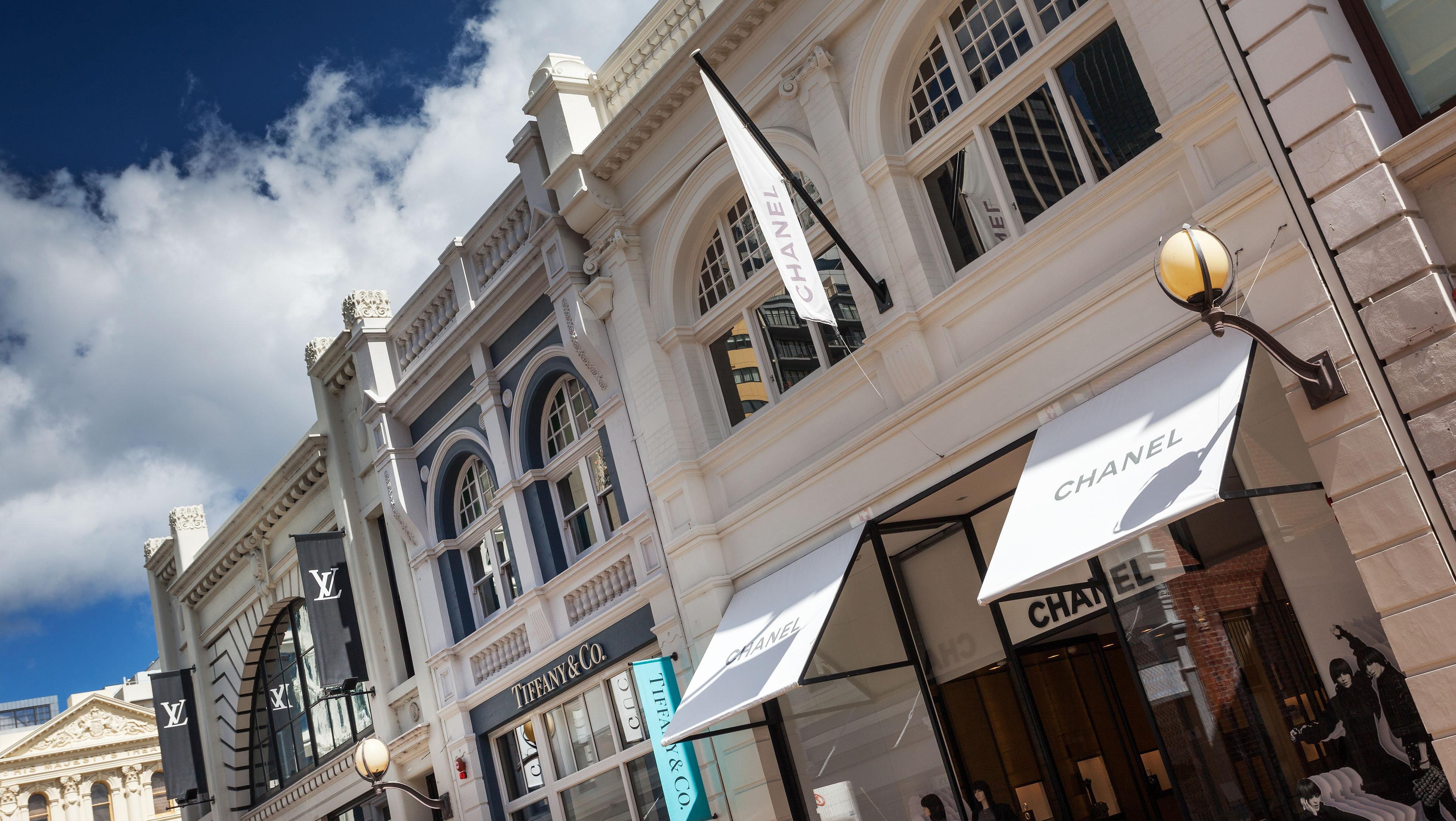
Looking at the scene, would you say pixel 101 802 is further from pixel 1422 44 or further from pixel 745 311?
pixel 1422 44

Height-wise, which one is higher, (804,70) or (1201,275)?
(804,70)

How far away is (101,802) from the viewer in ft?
164

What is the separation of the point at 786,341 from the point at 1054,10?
14.3ft

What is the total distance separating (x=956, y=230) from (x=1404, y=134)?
4001 millimetres

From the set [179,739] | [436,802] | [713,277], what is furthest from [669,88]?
[179,739]

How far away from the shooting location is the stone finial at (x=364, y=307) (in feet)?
64.0

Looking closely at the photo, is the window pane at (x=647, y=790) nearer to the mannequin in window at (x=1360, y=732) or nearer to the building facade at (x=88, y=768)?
the mannequin in window at (x=1360, y=732)

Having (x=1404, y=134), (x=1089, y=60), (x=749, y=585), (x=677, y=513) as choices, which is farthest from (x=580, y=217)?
(x=1404, y=134)

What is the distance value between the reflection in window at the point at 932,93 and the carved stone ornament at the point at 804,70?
3.17ft

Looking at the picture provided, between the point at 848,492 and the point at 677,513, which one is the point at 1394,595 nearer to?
the point at 848,492

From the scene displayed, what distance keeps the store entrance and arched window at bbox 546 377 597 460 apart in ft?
22.6

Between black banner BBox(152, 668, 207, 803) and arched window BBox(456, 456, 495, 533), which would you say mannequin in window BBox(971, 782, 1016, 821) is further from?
black banner BBox(152, 668, 207, 803)

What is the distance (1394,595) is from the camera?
727 cm

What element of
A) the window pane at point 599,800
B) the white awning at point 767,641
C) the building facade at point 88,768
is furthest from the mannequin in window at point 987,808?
the building facade at point 88,768
